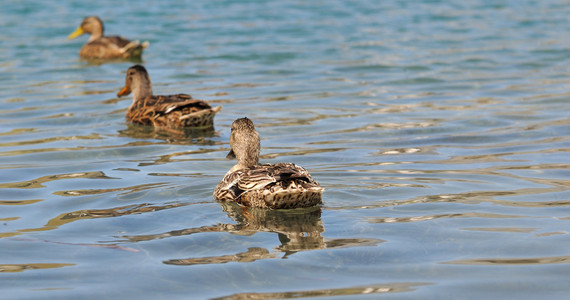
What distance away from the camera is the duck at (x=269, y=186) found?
6.85 metres

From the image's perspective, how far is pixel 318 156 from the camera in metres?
9.58

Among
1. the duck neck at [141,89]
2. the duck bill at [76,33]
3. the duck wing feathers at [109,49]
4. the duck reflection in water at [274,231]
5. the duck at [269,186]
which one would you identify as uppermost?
the duck bill at [76,33]

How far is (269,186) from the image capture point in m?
6.99

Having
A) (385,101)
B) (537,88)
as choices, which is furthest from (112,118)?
(537,88)

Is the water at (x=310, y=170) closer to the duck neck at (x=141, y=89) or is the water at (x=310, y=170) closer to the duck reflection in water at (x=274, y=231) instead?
the duck reflection in water at (x=274, y=231)

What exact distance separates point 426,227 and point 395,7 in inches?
822

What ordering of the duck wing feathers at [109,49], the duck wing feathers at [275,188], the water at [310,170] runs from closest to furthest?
the water at [310,170]
the duck wing feathers at [275,188]
the duck wing feathers at [109,49]

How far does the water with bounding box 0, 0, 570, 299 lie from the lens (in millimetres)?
5516

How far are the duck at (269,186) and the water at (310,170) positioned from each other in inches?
4.9

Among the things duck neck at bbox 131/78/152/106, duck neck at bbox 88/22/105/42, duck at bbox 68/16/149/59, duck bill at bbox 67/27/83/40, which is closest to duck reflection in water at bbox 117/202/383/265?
duck neck at bbox 131/78/152/106

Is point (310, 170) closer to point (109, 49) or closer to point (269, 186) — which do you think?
point (269, 186)

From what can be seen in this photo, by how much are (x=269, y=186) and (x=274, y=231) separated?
1.63ft

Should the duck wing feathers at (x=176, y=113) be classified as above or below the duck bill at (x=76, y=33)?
below

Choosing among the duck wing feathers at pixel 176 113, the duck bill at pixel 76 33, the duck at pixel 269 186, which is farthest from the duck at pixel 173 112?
the duck bill at pixel 76 33
